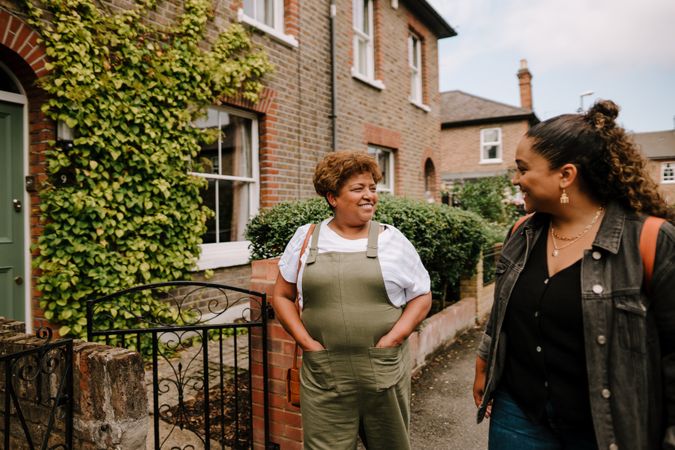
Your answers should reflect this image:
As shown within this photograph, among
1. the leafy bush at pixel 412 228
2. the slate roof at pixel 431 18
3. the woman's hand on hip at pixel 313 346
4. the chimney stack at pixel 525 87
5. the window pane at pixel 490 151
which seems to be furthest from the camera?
the chimney stack at pixel 525 87

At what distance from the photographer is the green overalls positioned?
6.62ft

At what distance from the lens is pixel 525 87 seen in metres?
26.4

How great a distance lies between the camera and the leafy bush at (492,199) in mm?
13195

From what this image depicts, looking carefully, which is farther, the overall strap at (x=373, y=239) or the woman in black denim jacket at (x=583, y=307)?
the overall strap at (x=373, y=239)

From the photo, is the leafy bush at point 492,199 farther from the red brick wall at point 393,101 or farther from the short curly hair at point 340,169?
the short curly hair at point 340,169

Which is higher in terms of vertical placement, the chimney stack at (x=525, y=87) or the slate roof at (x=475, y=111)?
the chimney stack at (x=525, y=87)

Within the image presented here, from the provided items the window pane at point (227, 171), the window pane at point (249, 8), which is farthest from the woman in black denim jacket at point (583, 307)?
the window pane at point (249, 8)

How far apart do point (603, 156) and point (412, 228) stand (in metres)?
2.83

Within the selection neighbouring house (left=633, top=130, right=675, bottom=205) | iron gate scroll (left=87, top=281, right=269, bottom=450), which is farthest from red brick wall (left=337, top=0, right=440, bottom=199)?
neighbouring house (left=633, top=130, right=675, bottom=205)

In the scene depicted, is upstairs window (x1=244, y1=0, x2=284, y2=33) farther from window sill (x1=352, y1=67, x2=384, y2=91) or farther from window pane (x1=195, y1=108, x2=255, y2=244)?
window sill (x1=352, y1=67, x2=384, y2=91)

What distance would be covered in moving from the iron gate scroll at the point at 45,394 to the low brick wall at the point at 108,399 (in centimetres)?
3

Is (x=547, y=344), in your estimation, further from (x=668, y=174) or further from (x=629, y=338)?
(x=668, y=174)

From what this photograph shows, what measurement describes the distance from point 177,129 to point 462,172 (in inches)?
891

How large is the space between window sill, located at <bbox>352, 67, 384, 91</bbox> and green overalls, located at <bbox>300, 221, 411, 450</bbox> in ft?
23.6
